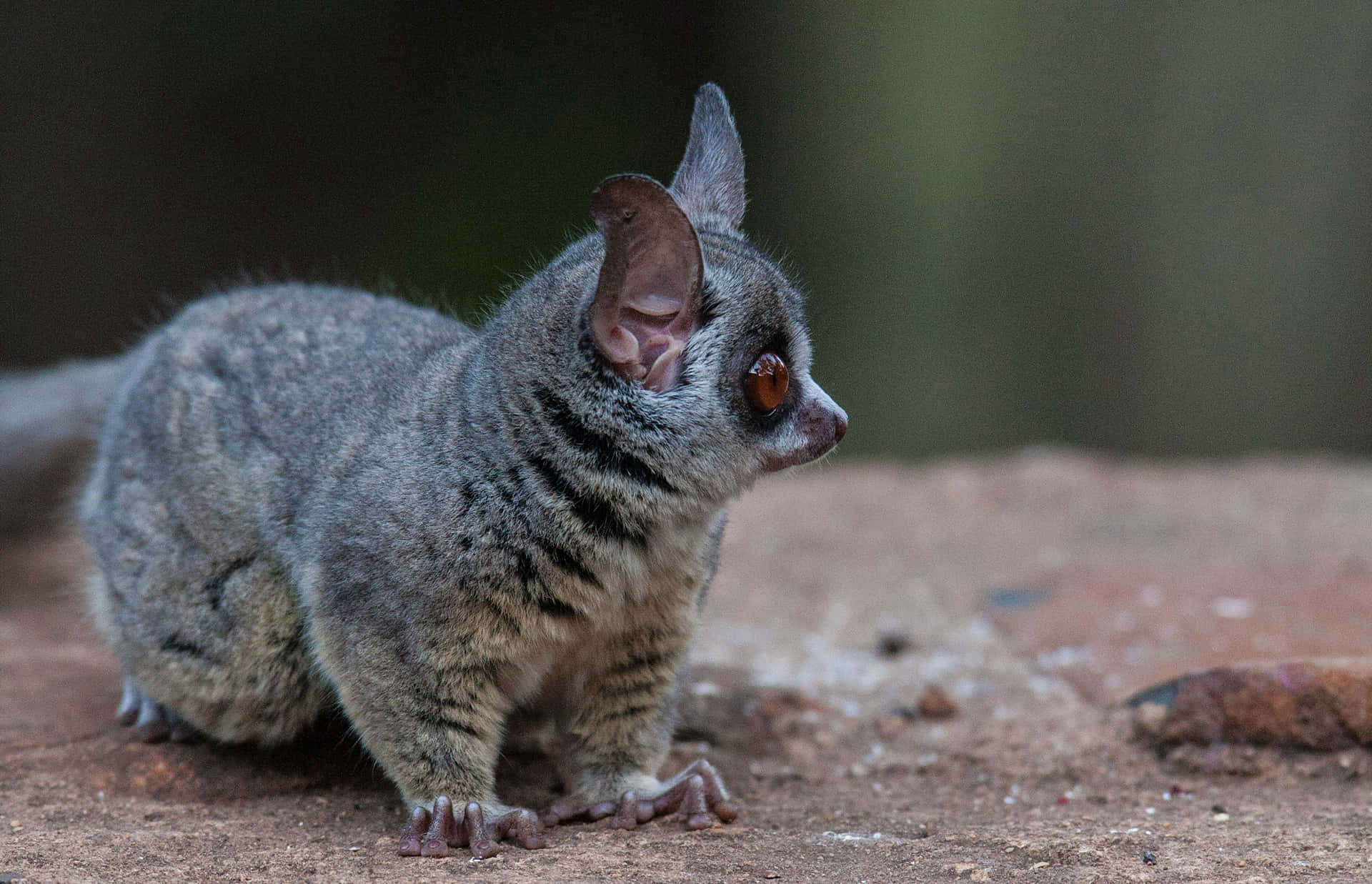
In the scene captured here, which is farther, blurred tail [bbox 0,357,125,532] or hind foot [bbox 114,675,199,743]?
blurred tail [bbox 0,357,125,532]

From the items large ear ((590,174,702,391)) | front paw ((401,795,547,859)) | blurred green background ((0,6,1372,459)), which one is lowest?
front paw ((401,795,547,859))

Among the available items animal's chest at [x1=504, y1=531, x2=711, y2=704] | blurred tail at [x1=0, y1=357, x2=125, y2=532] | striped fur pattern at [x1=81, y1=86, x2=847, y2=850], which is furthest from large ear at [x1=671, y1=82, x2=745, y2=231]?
blurred tail at [x1=0, y1=357, x2=125, y2=532]

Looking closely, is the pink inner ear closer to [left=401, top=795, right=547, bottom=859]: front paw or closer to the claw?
[left=401, top=795, right=547, bottom=859]: front paw

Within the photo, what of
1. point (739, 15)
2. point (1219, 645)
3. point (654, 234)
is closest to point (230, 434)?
point (654, 234)

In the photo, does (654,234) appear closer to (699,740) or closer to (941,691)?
(699,740)

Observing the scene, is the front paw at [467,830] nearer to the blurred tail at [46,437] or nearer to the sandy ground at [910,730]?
the sandy ground at [910,730]

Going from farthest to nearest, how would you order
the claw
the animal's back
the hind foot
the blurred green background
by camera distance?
the blurred green background → the claw → the hind foot → the animal's back

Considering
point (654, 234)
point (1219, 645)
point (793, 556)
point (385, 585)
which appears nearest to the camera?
point (654, 234)

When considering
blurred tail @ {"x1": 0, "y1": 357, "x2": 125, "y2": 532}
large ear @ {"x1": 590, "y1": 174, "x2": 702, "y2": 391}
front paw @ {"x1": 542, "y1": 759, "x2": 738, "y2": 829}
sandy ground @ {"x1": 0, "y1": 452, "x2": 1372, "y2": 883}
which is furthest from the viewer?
blurred tail @ {"x1": 0, "y1": 357, "x2": 125, "y2": 532}
